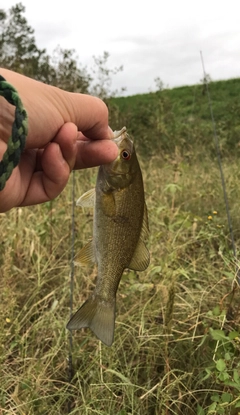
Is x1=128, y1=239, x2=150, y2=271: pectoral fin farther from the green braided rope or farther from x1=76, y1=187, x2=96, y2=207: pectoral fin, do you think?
the green braided rope

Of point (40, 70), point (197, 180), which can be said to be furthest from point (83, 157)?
point (40, 70)

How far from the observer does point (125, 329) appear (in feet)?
7.98

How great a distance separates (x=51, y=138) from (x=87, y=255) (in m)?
0.43

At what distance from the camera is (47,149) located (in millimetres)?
1317

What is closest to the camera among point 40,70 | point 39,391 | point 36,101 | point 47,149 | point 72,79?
point 36,101

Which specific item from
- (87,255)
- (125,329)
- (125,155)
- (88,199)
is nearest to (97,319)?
(87,255)

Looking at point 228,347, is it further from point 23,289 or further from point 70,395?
point 23,289

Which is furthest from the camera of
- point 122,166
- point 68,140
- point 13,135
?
point 122,166

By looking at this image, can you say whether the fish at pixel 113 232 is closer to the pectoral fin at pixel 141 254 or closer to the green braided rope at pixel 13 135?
the pectoral fin at pixel 141 254

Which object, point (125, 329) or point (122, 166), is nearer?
point (122, 166)

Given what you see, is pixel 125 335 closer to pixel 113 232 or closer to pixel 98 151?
pixel 113 232

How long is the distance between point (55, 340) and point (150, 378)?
0.56 m

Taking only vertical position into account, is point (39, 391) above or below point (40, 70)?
below

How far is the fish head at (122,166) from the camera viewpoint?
1.41 meters
